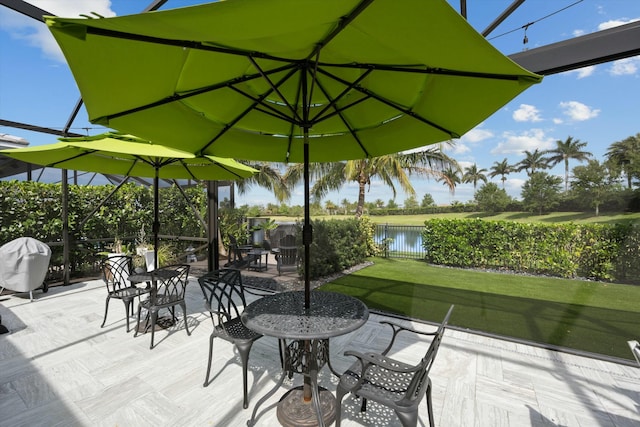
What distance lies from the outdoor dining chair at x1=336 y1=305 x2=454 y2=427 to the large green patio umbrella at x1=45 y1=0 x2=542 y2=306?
786 mm

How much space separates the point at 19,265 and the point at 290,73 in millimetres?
5611

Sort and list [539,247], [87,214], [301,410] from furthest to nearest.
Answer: [539,247]
[87,214]
[301,410]

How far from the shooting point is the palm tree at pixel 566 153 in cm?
514

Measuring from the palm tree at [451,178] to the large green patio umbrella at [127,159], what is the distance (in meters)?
8.72

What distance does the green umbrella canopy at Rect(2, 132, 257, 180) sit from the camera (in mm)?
3263

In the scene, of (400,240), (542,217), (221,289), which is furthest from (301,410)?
(400,240)

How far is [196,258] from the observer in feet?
25.8

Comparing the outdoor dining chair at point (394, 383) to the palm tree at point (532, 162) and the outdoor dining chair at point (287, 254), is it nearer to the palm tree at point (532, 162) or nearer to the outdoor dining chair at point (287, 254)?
the outdoor dining chair at point (287, 254)

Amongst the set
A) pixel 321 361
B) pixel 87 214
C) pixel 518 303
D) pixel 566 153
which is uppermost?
pixel 566 153

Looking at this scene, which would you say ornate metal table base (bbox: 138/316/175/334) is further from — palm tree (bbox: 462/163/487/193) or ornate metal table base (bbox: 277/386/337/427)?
palm tree (bbox: 462/163/487/193)

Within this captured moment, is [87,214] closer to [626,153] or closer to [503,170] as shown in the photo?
[503,170]

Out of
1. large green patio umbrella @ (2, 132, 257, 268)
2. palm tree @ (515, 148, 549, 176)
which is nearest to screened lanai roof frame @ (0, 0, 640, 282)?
large green patio umbrella @ (2, 132, 257, 268)

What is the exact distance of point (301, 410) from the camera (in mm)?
2180

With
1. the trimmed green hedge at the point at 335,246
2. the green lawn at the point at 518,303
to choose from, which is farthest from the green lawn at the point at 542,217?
the green lawn at the point at 518,303
